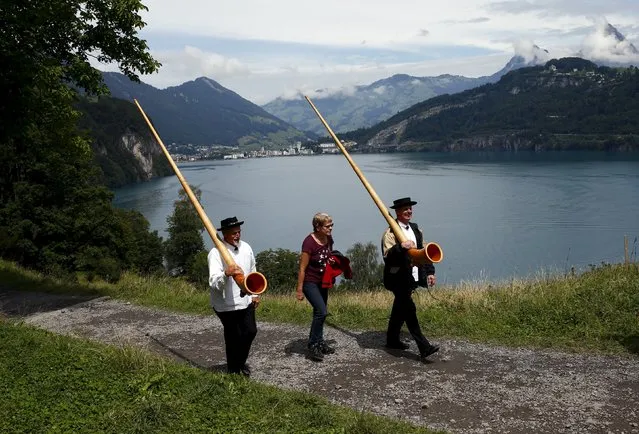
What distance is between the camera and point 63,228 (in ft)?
121

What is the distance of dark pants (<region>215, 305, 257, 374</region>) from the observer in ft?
23.0

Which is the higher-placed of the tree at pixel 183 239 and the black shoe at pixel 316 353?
the black shoe at pixel 316 353

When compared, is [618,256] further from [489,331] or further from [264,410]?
[264,410]

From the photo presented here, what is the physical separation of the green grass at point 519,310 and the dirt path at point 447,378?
506 millimetres

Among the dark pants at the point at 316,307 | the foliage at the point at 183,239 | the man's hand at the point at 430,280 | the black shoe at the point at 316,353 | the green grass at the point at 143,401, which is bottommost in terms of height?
the foliage at the point at 183,239

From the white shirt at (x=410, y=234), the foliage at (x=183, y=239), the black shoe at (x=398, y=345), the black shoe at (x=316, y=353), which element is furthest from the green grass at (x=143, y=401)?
the foliage at (x=183, y=239)

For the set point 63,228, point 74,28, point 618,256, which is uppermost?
point 74,28

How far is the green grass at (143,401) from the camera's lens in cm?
548

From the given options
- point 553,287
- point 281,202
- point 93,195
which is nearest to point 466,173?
point 281,202

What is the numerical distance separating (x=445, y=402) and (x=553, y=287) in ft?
18.2

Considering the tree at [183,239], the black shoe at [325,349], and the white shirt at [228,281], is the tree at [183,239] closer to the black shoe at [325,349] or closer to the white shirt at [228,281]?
the black shoe at [325,349]

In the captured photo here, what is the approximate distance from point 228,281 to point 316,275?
190 centimetres

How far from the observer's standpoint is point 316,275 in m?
8.48

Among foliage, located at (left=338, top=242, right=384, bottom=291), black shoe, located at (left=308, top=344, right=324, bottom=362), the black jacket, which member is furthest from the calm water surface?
black shoe, located at (left=308, top=344, right=324, bottom=362)
